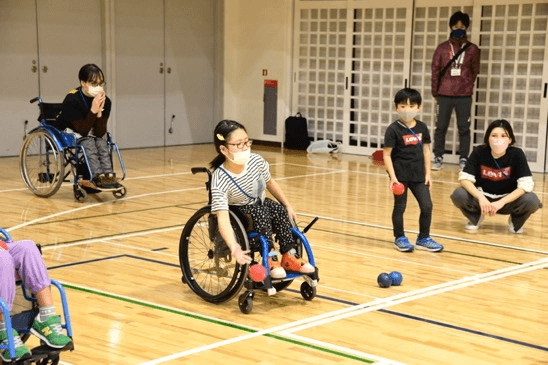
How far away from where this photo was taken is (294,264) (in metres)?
4.66

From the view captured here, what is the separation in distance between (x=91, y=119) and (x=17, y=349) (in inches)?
186

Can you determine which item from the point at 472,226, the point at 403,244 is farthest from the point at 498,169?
the point at 403,244

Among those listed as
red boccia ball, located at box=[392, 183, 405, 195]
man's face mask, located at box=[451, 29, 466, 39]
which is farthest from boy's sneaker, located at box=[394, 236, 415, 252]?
man's face mask, located at box=[451, 29, 466, 39]

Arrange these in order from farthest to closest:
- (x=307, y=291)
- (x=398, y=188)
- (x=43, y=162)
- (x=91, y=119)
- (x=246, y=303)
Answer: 1. (x=43, y=162)
2. (x=91, y=119)
3. (x=398, y=188)
4. (x=307, y=291)
5. (x=246, y=303)

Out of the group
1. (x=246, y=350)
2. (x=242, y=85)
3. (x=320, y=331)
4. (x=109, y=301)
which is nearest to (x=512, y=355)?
(x=320, y=331)

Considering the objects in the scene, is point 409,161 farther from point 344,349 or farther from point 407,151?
point 344,349

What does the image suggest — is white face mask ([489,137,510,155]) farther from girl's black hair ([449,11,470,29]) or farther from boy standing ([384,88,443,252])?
girl's black hair ([449,11,470,29])

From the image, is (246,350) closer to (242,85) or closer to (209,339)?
(209,339)

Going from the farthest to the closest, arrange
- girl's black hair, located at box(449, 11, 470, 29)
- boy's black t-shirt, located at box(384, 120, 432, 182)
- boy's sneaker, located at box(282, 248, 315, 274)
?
girl's black hair, located at box(449, 11, 470, 29)
boy's black t-shirt, located at box(384, 120, 432, 182)
boy's sneaker, located at box(282, 248, 315, 274)

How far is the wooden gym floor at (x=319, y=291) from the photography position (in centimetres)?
402

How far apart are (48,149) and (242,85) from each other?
5544mm

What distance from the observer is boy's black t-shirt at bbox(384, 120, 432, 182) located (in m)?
6.13

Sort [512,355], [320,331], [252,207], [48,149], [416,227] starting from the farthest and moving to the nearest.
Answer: [48,149] < [416,227] < [252,207] < [320,331] < [512,355]

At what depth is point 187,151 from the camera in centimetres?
1212
